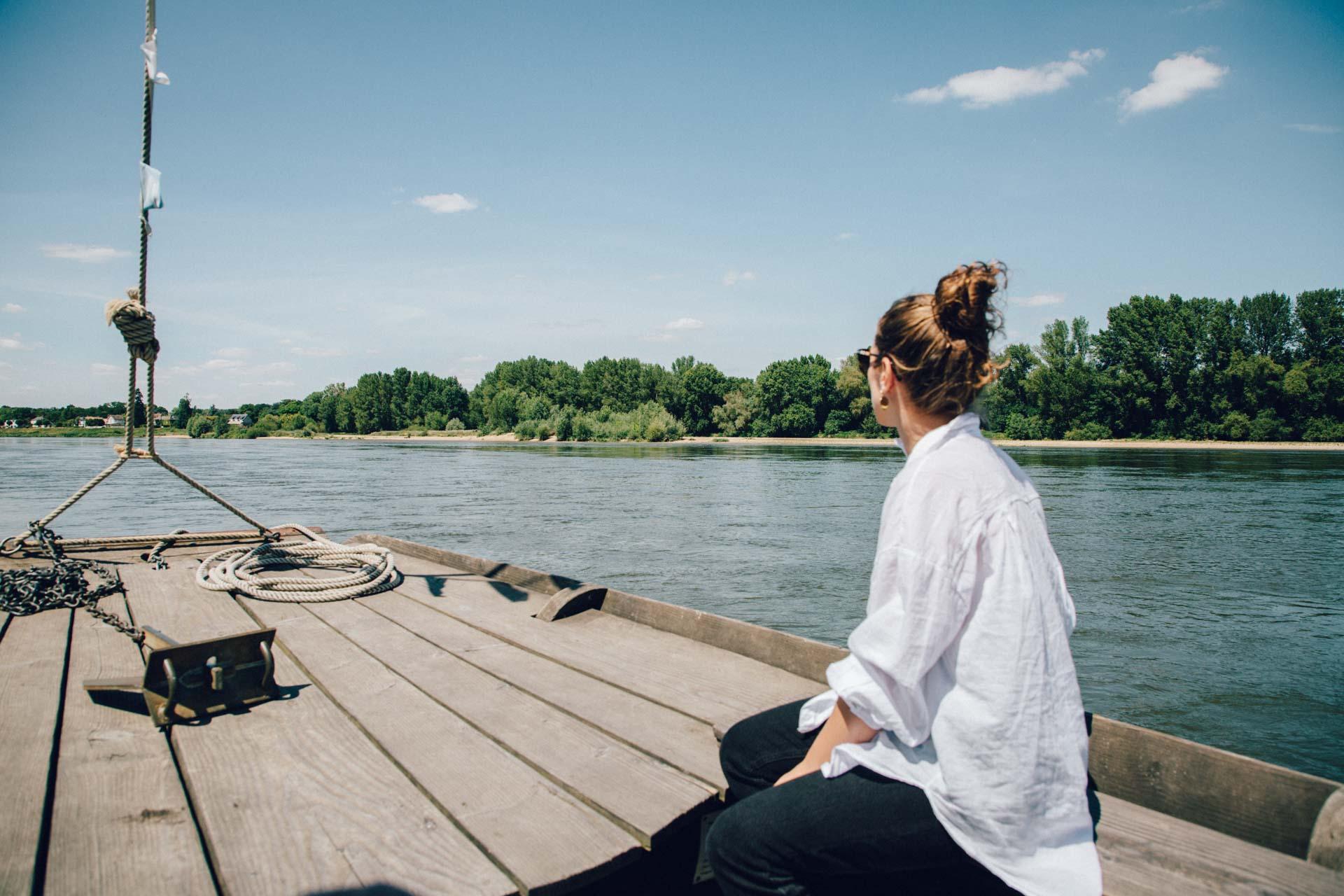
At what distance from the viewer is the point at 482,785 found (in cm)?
216

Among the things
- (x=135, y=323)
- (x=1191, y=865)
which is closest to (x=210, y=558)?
(x=135, y=323)

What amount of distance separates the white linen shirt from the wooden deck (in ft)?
1.31

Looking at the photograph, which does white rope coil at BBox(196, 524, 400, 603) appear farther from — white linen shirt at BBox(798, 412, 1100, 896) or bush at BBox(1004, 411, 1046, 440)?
bush at BBox(1004, 411, 1046, 440)

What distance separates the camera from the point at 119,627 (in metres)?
3.03

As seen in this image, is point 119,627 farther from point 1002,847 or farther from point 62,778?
point 1002,847

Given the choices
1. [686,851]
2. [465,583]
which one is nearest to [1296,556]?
[465,583]

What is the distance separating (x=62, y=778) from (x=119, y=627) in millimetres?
1011

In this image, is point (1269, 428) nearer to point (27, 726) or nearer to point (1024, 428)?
point (1024, 428)

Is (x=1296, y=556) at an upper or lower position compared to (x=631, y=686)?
lower

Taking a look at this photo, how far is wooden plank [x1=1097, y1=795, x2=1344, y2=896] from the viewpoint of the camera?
1670 millimetres

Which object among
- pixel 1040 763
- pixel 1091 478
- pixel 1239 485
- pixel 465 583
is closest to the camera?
pixel 1040 763

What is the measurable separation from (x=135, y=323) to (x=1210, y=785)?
4.57 metres

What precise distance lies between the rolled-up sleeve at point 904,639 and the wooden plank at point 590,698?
2.39 ft

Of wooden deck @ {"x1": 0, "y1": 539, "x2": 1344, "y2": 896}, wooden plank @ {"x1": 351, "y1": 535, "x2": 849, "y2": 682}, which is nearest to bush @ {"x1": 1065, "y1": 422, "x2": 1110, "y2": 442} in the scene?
wooden plank @ {"x1": 351, "y1": 535, "x2": 849, "y2": 682}
